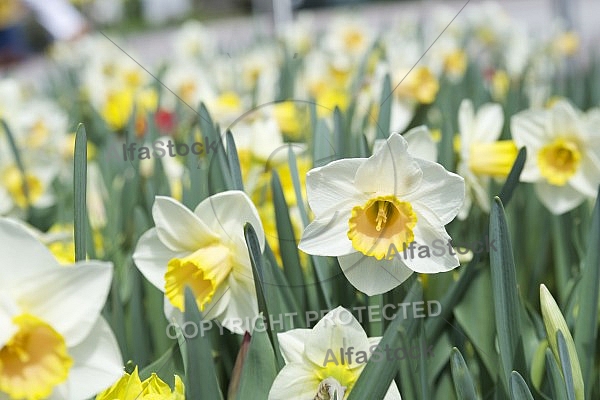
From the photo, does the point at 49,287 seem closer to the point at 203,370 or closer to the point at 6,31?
the point at 203,370

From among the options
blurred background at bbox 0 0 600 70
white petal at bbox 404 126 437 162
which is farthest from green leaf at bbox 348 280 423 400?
blurred background at bbox 0 0 600 70

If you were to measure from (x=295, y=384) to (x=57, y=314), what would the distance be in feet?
0.62

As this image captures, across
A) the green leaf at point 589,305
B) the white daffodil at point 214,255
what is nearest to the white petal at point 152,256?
the white daffodil at point 214,255

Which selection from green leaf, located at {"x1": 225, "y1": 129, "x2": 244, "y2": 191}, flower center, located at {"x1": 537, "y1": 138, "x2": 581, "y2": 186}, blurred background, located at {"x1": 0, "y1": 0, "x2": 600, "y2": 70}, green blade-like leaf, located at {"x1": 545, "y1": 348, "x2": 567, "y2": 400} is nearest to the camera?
green blade-like leaf, located at {"x1": 545, "y1": 348, "x2": 567, "y2": 400}

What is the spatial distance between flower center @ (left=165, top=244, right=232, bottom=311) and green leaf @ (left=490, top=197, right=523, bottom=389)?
22cm

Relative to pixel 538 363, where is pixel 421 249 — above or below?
above

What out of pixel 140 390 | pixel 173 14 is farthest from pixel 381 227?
pixel 173 14

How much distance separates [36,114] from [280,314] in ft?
4.22

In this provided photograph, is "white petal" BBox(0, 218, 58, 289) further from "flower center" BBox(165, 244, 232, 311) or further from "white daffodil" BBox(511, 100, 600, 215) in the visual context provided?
"white daffodil" BBox(511, 100, 600, 215)

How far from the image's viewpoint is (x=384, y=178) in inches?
22.5

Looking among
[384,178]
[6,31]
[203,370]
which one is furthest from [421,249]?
[6,31]

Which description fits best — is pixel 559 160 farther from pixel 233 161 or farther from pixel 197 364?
pixel 197 364

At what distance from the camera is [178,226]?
638 millimetres

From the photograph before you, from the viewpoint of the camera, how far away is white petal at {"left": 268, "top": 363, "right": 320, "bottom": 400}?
0.57 m
